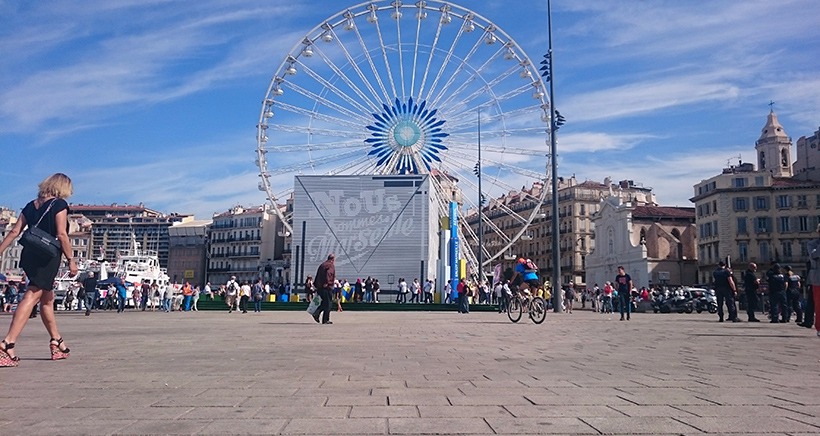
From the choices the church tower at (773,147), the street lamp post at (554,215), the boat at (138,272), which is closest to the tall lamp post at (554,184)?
the street lamp post at (554,215)

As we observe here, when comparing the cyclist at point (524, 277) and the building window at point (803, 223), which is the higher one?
the building window at point (803, 223)

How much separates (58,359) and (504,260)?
10426 cm

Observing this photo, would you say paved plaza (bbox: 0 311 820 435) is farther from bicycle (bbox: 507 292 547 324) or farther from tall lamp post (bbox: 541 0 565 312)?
tall lamp post (bbox: 541 0 565 312)

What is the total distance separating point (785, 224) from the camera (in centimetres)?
6750

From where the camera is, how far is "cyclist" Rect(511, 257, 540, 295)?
670 inches

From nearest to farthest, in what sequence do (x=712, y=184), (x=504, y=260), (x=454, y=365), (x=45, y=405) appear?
(x=45, y=405) < (x=454, y=365) < (x=712, y=184) < (x=504, y=260)

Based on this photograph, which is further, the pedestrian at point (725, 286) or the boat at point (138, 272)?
the boat at point (138, 272)

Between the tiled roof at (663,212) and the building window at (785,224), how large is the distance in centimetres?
1329

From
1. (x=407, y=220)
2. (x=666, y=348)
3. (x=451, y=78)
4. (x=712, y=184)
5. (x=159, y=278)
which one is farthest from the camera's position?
(x=712, y=184)

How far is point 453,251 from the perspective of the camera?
37.5m

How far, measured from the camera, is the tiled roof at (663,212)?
7738 cm

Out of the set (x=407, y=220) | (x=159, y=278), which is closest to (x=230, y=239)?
(x=159, y=278)

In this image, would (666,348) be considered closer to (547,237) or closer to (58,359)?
(58,359)

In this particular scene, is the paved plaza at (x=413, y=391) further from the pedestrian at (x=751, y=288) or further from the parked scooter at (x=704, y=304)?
the parked scooter at (x=704, y=304)
